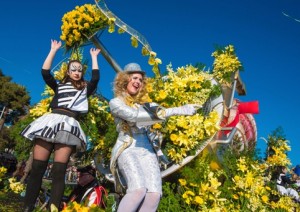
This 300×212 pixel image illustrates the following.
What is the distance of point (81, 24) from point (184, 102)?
1307 millimetres

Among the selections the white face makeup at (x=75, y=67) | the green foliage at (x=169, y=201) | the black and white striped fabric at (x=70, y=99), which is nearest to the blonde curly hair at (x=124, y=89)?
the black and white striped fabric at (x=70, y=99)

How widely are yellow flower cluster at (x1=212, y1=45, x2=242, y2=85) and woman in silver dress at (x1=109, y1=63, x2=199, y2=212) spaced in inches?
75.8

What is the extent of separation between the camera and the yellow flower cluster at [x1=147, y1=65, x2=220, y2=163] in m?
3.13

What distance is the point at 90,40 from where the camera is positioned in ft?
10.8

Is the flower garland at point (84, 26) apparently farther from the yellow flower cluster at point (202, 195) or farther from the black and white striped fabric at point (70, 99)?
the yellow flower cluster at point (202, 195)

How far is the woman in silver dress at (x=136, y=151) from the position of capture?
2.10m

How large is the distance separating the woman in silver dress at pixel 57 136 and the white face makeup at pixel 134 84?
1.23ft

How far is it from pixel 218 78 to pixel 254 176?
131 cm

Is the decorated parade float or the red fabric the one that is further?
the red fabric

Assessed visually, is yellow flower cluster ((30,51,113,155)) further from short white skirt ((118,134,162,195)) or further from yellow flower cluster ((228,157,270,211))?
yellow flower cluster ((228,157,270,211))

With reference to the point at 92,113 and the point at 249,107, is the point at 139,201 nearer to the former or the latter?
the point at 92,113

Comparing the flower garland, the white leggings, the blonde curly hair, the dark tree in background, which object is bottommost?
the white leggings

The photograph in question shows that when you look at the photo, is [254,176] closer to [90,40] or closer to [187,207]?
[187,207]

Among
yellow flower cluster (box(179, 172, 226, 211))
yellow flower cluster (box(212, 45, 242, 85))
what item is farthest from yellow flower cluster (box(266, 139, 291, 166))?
yellow flower cluster (box(179, 172, 226, 211))
